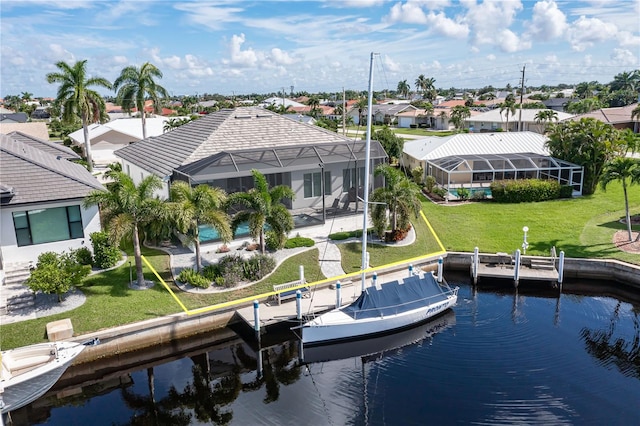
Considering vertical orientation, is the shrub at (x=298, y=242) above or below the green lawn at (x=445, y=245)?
above

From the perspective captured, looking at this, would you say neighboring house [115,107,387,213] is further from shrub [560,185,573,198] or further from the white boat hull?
shrub [560,185,573,198]

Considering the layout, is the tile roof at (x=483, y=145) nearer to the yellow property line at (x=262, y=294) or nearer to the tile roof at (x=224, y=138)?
the tile roof at (x=224, y=138)

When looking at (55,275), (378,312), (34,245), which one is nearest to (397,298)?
(378,312)

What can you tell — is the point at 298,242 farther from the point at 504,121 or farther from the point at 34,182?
the point at 504,121

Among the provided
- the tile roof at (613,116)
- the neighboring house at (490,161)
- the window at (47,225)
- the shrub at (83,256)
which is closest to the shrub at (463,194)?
the neighboring house at (490,161)

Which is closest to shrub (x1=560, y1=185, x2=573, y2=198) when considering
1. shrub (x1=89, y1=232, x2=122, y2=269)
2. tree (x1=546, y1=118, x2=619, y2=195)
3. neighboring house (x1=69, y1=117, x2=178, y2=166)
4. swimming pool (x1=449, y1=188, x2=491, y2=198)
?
tree (x1=546, y1=118, x2=619, y2=195)
